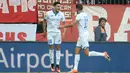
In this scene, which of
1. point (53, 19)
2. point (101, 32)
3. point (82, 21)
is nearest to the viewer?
point (82, 21)

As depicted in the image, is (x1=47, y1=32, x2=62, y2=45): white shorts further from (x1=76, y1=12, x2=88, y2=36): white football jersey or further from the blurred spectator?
the blurred spectator

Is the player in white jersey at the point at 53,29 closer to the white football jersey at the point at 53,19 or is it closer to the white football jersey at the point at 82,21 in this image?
the white football jersey at the point at 53,19

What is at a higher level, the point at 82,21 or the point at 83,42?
the point at 82,21

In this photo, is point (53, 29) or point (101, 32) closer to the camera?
point (53, 29)

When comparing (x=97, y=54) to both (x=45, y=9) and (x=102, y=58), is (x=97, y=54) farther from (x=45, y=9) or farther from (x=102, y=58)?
(x=45, y=9)

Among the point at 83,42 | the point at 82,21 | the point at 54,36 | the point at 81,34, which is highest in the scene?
the point at 82,21

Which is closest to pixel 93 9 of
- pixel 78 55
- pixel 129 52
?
pixel 129 52

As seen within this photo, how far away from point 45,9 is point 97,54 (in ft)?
15.7

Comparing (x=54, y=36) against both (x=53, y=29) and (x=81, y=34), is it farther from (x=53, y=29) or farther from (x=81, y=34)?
(x=81, y=34)

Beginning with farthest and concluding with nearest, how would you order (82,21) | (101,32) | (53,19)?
(101,32), (53,19), (82,21)

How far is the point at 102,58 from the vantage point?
619 inches

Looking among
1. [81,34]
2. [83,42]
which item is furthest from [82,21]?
[83,42]

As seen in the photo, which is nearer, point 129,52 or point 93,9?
point 129,52

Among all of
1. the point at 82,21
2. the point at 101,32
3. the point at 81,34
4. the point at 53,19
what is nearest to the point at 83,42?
the point at 81,34
